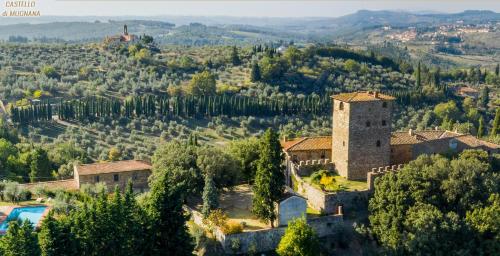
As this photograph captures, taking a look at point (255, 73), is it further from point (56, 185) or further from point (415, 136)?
point (56, 185)

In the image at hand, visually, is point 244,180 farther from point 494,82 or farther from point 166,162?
point 494,82

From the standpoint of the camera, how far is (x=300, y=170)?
4159 centimetres

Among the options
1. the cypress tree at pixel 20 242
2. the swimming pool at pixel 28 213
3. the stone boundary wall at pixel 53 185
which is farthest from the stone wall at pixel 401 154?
the cypress tree at pixel 20 242

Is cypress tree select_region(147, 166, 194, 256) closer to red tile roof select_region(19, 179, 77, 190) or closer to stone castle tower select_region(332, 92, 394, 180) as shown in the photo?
stone castle tower select_region(332, 92, 394, 180)

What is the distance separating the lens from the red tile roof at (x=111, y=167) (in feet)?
147

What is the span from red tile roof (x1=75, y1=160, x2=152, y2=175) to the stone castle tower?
17969mm

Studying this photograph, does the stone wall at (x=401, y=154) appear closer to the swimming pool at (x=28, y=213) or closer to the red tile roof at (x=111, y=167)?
the red tile roof at (x=111, y=167)

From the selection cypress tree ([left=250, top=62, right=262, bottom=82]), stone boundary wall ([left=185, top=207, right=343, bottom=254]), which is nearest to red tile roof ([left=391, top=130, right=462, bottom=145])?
stone boundary wall ([left=185, top=207, right=343, bottom=254])

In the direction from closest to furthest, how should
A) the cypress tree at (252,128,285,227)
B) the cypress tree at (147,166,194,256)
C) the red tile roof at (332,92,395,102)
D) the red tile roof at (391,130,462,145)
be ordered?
the cypress tree at (147,166,194,256), the cypress tree at (252,128,285,227), the red tile roof at (332,92,395,102), the red tile roof at (391,130,462,145)

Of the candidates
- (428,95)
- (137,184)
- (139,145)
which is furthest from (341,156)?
(428,95)

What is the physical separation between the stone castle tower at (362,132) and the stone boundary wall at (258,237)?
6708 millimetres

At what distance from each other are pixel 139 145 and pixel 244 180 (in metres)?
32.5

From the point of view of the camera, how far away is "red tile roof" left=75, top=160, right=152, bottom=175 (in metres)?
44.9

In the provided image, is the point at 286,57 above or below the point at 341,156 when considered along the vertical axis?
above
